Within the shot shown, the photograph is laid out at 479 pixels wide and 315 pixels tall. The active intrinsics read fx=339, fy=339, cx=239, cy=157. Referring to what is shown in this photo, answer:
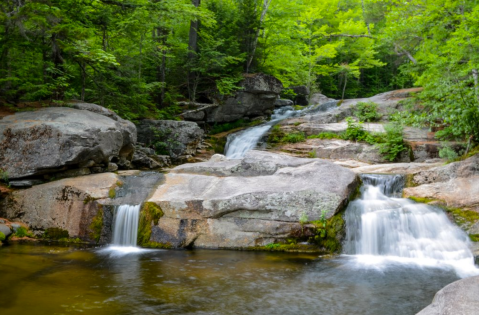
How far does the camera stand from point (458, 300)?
10.6 ft

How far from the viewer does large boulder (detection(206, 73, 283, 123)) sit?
18562mm

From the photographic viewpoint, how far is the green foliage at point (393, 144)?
47.2ft

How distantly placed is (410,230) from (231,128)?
1241 cm

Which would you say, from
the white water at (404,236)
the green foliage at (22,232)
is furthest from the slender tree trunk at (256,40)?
the green foliage at (22,232)

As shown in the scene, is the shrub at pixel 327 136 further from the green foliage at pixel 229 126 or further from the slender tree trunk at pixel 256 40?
the slender tree trunk at pixel 256 40

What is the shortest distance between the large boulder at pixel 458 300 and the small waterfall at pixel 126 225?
6.39m

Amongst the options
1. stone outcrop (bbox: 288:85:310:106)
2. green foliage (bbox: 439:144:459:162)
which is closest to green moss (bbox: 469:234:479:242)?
green foliage (bbox: 439:144:459:162)

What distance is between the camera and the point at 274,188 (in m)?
8.30

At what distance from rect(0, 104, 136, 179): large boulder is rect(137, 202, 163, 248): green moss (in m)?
2.47

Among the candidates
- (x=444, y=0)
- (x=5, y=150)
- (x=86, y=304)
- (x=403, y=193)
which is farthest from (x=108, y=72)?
(x=444, y=0)

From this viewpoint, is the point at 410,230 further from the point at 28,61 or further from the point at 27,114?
the point at 28,61

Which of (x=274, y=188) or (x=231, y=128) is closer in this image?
(x=274, y=188)

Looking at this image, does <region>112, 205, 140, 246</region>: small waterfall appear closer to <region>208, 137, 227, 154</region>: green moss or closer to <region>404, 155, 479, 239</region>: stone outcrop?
<region>404, 155, 479, 239</region>: stone outcrop

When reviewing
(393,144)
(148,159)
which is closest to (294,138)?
(393,144)
